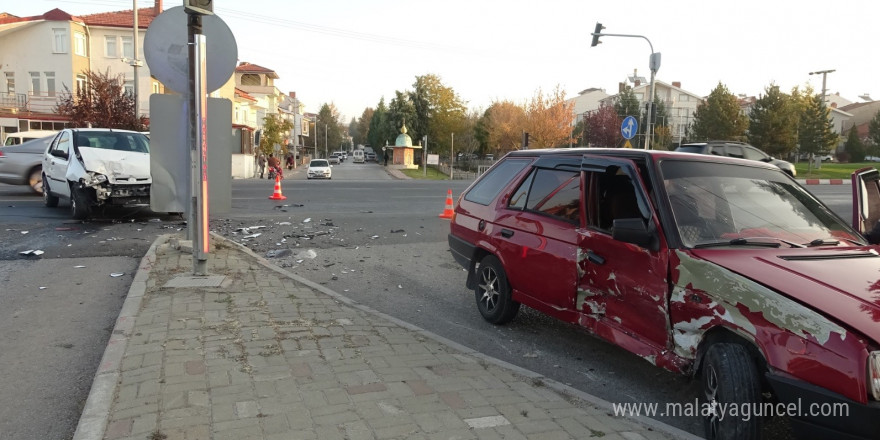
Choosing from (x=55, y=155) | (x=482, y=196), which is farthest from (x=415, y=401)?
(x=55, y=155)

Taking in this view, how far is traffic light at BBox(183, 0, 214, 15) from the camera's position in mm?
5596

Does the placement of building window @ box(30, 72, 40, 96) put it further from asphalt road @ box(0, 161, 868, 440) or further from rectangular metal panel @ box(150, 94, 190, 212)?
rectangular metal panel @ box(150, 94, 190, 212)

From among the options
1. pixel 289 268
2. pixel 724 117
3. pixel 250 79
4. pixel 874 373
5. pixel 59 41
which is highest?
pixel 250 79

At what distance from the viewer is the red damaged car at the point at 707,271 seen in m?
2.54

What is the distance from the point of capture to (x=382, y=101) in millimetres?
100688

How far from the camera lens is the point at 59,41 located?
42062 millimetres

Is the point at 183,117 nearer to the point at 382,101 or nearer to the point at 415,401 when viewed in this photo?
the point at 415,401

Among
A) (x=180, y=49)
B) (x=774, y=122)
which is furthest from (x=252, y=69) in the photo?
(x=180, y=49)

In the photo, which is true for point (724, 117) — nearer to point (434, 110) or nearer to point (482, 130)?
point (482, 130)

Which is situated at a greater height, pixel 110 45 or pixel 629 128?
pixel 110 45

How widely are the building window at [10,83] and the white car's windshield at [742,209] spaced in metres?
51.8

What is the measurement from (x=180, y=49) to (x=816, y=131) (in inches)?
2047

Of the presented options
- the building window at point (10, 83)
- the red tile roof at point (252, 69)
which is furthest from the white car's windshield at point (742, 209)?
the red tile roof at point (252, 69)

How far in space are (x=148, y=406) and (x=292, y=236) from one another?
270 inches
